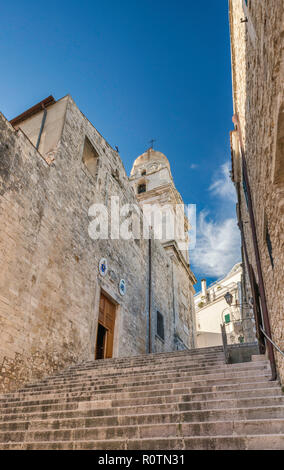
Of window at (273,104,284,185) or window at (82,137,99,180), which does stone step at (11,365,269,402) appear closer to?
window at (273,104,284,185)

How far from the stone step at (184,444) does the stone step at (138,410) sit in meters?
0.45

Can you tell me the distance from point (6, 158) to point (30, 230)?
1.73m

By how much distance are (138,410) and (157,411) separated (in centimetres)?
24

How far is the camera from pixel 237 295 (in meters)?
30.2

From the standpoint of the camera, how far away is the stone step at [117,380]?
5.13m

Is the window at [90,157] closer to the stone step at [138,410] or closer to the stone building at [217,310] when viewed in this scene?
the stone step at [138,410]

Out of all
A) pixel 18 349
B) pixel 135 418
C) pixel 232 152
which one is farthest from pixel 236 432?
pixel 232 152

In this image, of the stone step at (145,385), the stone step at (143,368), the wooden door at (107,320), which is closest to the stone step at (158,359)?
the stone step at (143,368)

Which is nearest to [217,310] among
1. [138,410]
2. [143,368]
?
[143,368]

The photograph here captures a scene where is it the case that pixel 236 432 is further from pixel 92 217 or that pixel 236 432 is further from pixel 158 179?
pixel 158 179

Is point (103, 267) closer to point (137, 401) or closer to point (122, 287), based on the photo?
point (122, 287)

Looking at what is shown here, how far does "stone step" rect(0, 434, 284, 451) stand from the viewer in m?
2.82

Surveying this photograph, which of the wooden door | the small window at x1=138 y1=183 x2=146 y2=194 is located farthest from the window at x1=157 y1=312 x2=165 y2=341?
the small window at x1=138 y1=183 x2=146 y2=194

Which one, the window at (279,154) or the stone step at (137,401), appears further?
the stone step at (137,401)
